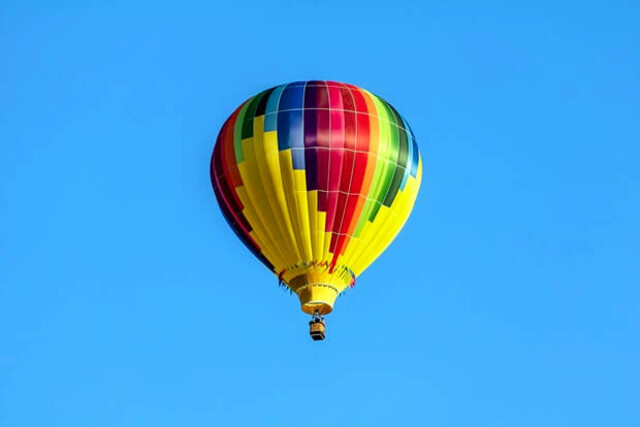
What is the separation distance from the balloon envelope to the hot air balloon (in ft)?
0.07

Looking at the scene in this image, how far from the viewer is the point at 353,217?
42.8 meters

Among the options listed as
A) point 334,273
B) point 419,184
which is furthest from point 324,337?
point 419,184

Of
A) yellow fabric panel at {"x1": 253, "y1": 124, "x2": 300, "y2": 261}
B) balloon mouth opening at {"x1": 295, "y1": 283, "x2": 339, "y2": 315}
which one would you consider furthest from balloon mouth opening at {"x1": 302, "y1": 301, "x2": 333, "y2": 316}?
yellow fabric panel at {"x1": 253, "y1": 124, "x2": 300, "y2": 261}

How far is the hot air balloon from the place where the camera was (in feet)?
140

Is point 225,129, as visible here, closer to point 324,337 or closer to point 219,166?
point 219,166

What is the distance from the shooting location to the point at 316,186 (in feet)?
140

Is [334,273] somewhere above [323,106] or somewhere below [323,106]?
below

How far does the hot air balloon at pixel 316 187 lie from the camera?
4272cm

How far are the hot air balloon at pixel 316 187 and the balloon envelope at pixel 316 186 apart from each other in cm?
2

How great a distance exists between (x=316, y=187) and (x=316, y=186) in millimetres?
22

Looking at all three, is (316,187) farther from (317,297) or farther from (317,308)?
(317,308)

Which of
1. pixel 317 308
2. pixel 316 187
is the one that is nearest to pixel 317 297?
pixel 317 308

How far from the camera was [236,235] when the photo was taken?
144 feet

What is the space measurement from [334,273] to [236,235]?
8.65 ft
